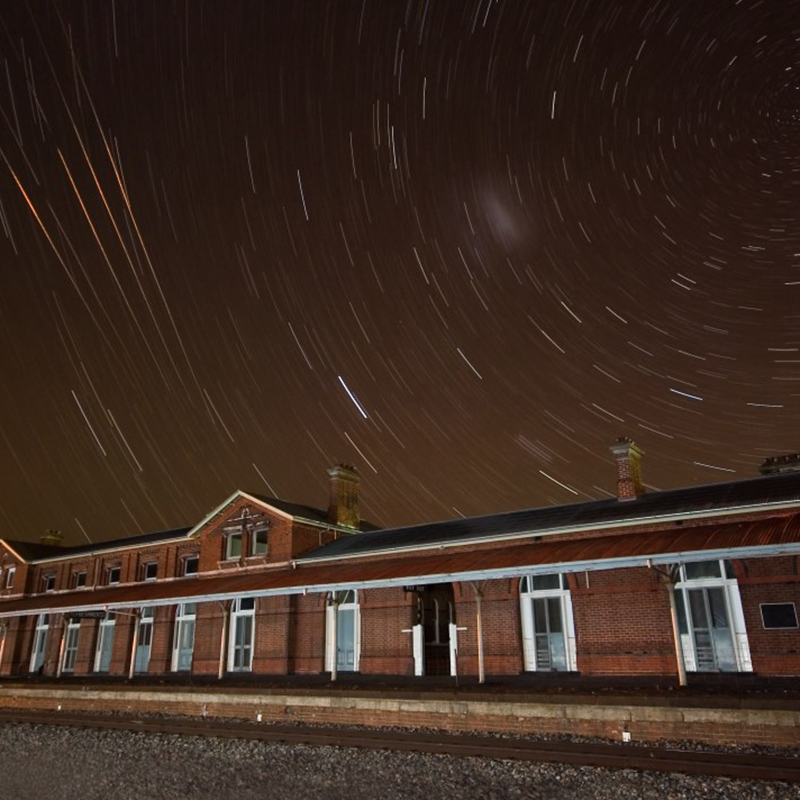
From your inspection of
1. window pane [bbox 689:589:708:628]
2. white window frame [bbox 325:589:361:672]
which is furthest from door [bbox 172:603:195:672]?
window pane [bbox 689:589:708:628]

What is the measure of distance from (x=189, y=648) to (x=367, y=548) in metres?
9.41

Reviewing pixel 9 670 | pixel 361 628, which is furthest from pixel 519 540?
pixel 9 670

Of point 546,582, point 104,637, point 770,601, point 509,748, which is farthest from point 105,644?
point 770,601

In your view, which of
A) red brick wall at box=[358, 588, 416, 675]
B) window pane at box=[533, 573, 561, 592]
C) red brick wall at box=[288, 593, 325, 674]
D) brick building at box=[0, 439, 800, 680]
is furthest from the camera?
red brick wall at box=[288, 593, 325, 674]

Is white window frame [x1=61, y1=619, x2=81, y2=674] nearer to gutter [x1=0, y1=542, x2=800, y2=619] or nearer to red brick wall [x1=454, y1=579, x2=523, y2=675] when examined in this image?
gutter [x1=0, y1=542, x2=800, y2=619]

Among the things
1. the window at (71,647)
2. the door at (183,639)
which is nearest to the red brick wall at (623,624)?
the door at (183,639)

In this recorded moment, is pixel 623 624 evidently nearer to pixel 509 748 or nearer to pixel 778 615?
pixel 778 615

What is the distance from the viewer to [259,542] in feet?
90.8

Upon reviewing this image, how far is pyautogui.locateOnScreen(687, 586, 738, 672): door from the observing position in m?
16.4

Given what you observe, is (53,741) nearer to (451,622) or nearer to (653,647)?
(451,622)

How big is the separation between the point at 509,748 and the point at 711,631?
7970mm

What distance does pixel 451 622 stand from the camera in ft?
69.8

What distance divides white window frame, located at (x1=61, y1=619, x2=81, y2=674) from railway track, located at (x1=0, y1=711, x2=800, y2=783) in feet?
56.2

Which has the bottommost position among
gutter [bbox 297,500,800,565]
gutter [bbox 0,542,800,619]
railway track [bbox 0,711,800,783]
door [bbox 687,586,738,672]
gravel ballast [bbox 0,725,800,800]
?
gravel ballast [bbox 0,725,800,800]
